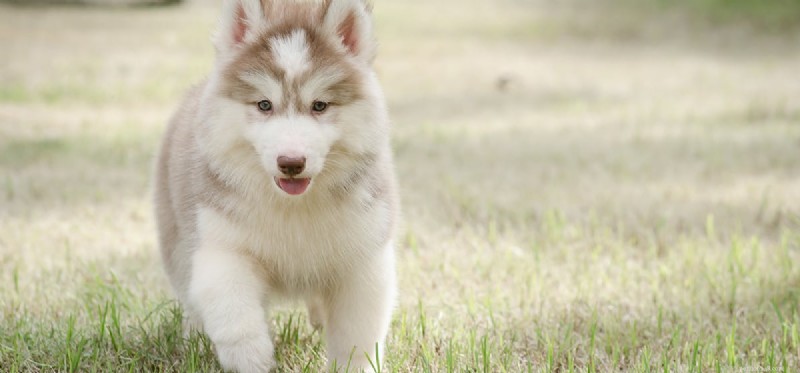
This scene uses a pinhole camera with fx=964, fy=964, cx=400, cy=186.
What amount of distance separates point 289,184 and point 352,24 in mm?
672

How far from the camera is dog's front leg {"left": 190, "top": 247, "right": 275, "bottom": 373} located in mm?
3104

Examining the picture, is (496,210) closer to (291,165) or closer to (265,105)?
(265,105)

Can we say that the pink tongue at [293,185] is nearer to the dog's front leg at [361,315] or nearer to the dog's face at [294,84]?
the dog's face at [294,84]

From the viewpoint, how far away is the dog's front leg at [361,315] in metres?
3.46

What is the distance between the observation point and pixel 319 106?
10.4 ft

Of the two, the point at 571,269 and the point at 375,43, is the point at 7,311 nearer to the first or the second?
the point at 375,43

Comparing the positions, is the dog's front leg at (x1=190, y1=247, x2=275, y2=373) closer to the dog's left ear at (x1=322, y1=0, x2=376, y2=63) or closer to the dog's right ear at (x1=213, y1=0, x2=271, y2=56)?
the dog's right ear at (x1=213, y1=0, x2=271, y2=56)

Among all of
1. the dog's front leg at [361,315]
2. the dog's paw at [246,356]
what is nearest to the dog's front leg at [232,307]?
the dog's paw at [246,356]

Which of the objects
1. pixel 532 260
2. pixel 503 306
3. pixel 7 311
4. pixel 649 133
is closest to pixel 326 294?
pixel 503 306

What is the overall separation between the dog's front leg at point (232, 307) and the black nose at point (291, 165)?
1.46ft

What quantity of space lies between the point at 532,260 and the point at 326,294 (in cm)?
171

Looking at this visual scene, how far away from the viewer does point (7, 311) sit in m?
3.93

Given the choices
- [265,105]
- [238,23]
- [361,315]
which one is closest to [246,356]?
[361,315]

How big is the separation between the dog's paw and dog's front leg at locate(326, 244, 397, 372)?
40 centimetres
